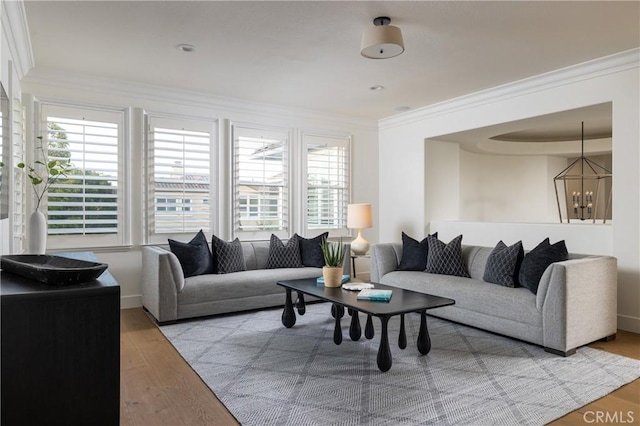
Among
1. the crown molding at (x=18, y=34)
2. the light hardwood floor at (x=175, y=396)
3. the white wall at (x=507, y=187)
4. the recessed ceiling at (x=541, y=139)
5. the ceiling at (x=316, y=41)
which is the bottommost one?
the light hardwood floor at (x=175, y=396)

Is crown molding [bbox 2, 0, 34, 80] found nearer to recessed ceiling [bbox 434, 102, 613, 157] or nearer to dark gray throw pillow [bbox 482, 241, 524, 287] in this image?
dark gray throw pillow [bbox 482, 241, 524, 287]

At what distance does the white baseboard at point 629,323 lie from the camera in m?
4.05

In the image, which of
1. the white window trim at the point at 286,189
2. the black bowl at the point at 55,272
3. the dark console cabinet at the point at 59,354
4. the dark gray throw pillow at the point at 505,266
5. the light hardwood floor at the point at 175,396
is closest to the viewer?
the dark console cabinet at the point at 59,354

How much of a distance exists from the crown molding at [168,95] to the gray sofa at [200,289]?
5.76 feet

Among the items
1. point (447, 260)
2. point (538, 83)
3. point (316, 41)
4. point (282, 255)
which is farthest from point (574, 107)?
point (282, 255)

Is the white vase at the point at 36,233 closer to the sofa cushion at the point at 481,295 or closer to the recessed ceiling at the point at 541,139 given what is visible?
the sofa cushion at the point at 481,295

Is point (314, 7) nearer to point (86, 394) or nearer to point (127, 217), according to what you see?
point (86, 394)

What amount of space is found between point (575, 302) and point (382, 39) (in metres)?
2.47

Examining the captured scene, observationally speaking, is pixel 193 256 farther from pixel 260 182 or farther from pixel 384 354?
pixel 384 354

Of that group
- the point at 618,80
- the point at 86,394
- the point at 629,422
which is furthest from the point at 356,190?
the point at 86,394

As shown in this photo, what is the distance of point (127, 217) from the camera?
5012 millimetres

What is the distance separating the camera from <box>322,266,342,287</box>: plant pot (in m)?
3.90

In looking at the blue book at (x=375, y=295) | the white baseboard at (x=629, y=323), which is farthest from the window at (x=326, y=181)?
the white baseboard at (x=629, y=323)

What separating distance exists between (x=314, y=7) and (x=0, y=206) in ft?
7.75
